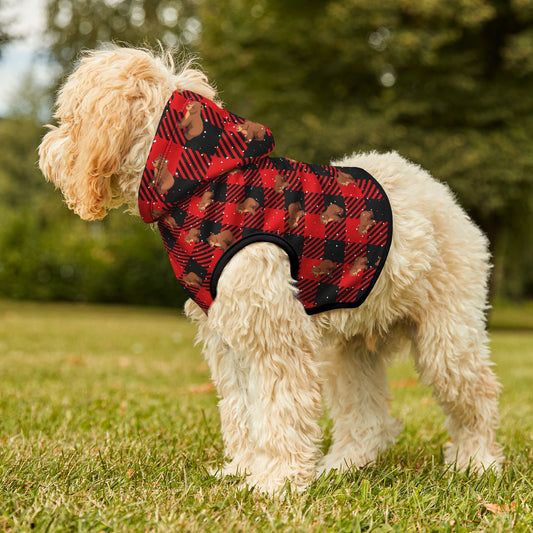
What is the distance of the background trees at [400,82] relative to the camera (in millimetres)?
15031

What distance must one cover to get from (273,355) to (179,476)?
0.77 metres

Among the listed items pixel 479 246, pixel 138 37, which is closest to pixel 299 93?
pixel 138 37

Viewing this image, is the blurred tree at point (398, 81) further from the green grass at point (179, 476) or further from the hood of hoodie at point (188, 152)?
the hood of hoodie at point (188, 152)

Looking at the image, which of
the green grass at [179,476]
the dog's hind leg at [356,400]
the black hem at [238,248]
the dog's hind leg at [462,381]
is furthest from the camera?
the dog's hind leg at [356,400]

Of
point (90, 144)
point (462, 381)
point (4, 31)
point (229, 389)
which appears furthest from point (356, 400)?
point (4, 31)

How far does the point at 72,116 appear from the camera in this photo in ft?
9.40

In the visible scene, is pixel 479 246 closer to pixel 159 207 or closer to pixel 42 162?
pixel 159 207

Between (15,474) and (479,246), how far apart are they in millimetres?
2635

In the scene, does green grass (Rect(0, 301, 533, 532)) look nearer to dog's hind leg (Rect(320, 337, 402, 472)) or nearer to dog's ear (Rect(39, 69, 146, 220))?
dog's hind leg (Rect(320, 337, 402, 472))

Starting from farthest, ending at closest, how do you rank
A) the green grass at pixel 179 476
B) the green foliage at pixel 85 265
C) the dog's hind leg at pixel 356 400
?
1. the green foliage at pixel 85 265
2. the dog's hind leg at pixel 356 400
3. the green grass at pixel 179 476

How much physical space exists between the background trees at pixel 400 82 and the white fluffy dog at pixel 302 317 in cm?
1206

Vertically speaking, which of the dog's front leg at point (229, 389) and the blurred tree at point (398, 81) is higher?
the blurred tree at point (398, 81)

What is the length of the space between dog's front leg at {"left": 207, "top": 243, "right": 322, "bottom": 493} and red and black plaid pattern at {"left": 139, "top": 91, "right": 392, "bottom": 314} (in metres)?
→ 0.09

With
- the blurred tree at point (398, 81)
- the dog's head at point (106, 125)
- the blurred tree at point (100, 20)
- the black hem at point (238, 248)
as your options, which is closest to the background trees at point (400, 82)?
the blurred tree at point (398, 81)
